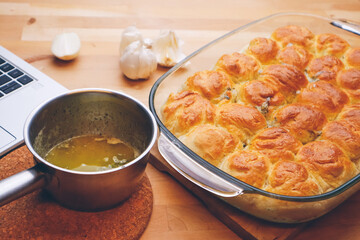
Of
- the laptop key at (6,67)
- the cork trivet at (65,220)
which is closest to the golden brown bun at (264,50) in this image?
the cork trivet at (65,220)

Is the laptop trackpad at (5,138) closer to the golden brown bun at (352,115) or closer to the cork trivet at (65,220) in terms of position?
the cork trivet at (65,220)

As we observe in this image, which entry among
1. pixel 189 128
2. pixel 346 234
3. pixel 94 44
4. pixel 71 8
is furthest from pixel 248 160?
pixel 71 8

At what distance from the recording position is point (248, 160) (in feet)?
2.64

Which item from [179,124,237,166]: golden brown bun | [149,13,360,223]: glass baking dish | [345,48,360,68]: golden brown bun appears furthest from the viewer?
[345,48,360,68]: golden brown bun

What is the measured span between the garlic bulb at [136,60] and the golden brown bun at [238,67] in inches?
8.3

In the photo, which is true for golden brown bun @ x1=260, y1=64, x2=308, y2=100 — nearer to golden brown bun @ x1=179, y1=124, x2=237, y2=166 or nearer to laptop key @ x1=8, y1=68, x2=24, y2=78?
golden brown bun @ x1=179, y1=124, x2=237, y2=166

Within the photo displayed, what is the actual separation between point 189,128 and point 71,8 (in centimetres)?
81

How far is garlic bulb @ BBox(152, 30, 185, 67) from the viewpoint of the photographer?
1221 mm

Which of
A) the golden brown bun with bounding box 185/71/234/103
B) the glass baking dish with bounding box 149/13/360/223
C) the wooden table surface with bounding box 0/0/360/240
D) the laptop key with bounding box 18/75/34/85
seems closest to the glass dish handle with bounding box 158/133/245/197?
the glass baking dish with bounding box 149/13/360/223

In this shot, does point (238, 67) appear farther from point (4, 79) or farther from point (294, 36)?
point (4, 79)

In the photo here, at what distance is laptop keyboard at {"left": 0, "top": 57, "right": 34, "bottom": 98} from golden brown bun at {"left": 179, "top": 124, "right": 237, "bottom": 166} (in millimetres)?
488

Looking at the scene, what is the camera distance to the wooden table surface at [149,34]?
0.83m

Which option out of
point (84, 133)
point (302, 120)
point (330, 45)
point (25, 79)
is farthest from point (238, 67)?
point (25, 79)

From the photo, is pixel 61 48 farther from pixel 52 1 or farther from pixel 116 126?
pixel 116 126
